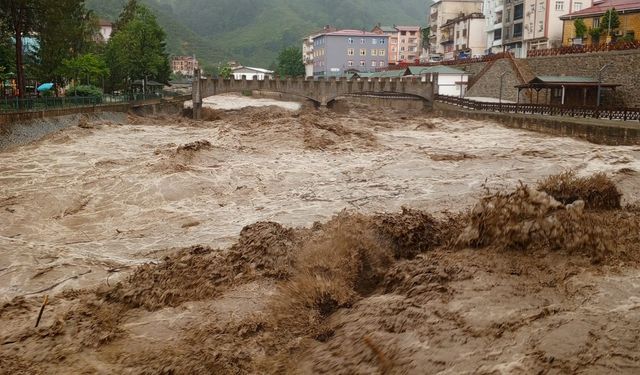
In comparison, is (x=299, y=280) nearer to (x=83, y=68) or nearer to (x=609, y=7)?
(x=83, y=68)

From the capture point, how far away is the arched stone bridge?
52375 millimetres

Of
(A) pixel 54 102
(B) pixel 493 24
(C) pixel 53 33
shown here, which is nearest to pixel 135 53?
(C) pixel 53 33

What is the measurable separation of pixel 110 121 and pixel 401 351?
1456 inches

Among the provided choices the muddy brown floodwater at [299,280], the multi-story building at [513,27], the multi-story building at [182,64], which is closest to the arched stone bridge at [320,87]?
the multi-story building at [513,27]

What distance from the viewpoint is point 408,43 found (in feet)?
385

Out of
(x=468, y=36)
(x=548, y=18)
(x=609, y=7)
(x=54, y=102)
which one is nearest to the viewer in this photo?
(x=54, y=102)

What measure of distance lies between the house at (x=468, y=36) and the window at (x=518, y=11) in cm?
1192

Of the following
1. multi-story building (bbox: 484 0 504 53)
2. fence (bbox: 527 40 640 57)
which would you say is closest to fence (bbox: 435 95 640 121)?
fence (bbox: 527 40 640 57)

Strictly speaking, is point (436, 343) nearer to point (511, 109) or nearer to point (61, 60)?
point (511, 109)

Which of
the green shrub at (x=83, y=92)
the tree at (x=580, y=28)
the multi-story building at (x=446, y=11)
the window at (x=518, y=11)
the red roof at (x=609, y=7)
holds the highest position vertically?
the multi-story building at (x=446, y=11)

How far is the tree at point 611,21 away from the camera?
4750 cm

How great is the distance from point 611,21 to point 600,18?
12.1 feet

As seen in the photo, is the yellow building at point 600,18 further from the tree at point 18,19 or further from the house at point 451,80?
the tree at point 18,19

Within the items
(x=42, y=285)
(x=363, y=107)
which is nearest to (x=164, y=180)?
(x=42, y=285)
